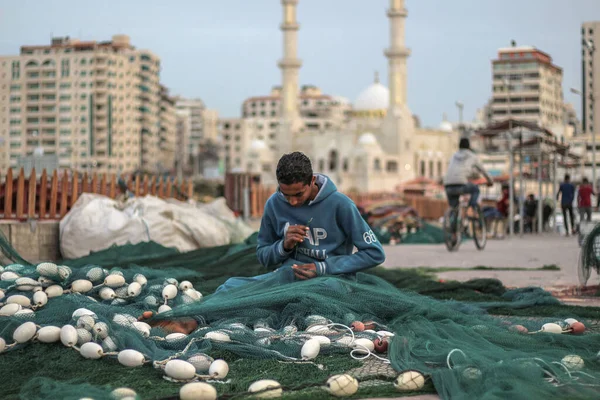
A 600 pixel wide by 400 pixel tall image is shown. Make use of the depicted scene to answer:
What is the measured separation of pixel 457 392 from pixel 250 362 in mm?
944

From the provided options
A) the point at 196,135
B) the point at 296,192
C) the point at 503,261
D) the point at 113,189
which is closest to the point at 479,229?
the point at 503,261

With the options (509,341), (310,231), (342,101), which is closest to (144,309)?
(310,231)

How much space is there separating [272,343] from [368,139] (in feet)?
265

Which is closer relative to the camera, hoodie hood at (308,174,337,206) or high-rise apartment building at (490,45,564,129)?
hoodie hood at (308,174,337,206)

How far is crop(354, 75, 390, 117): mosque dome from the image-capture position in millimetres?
96312

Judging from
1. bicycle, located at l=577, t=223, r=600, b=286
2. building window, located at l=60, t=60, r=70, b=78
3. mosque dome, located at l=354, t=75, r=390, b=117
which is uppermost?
building window, located at l=60, t=60, r=70, b=78

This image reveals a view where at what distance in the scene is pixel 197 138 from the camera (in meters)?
148

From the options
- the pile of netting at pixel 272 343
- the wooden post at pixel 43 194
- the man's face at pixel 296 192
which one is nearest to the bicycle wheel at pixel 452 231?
the wooden post at pixel 43 194

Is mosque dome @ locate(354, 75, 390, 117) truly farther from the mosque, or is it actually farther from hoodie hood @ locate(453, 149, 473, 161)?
hoodie hood @ locate(453, 149, 473, 161)

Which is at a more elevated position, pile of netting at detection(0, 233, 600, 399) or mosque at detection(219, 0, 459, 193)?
mosque at detection(219, 0, 459, 193)

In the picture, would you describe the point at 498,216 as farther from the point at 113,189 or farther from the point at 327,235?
the point at 327,235

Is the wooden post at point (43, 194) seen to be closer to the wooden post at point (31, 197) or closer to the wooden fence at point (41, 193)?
the wooden fence at point (41, 193)

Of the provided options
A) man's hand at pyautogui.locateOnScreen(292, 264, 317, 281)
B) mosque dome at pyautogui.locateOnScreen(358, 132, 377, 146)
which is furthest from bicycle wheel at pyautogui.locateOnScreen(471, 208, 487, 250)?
→ mosque dome at pyautogui.locateOnScreen(358, 132, 377, 146)

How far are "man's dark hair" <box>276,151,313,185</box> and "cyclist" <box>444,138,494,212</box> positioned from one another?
→ 7.76 meters
